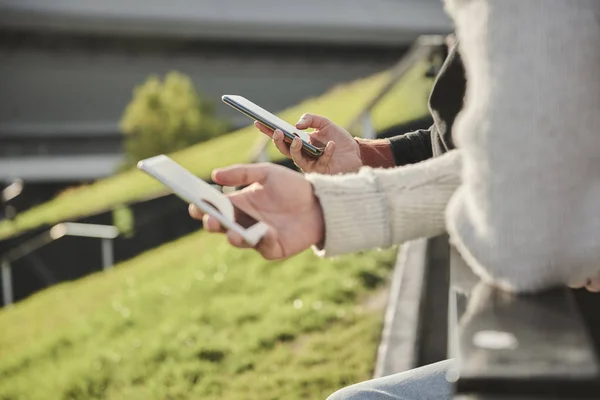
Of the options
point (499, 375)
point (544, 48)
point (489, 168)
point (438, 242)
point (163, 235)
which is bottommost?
point (163, 235)

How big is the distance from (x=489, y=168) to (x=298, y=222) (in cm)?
26

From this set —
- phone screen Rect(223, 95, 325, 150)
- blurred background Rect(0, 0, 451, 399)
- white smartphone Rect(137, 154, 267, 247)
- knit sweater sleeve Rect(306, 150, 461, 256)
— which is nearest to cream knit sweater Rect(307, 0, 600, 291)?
knit sweater sleeve Rect(306, 150, 461, 256)

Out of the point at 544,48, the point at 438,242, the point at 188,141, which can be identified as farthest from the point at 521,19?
the point at 188,141

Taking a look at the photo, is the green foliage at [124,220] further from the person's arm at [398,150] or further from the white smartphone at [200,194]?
the white smartphone at [200,194]

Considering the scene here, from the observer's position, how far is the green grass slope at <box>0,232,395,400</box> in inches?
136

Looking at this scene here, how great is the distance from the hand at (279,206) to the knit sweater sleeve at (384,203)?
0.02m

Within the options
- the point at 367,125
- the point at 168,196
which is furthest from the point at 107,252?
the point at 367,125

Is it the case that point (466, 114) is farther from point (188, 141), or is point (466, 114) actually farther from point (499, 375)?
point (188, 141)

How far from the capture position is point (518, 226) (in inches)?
32.1

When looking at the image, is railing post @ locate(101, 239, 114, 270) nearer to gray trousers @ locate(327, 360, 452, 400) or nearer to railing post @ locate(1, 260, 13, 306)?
railing post @ locate(1, 260, 13, 306)

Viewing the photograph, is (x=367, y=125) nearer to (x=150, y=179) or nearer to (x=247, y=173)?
(x=247, y=173)

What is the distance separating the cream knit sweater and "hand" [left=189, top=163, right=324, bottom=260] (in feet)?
0.65

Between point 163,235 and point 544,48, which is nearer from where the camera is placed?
point 544,48

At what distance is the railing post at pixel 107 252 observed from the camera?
9125mm
